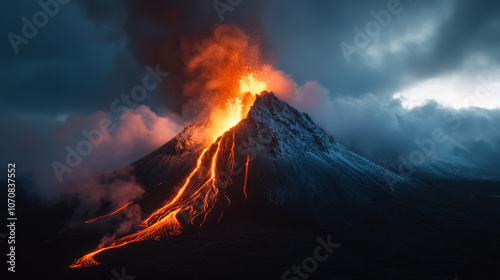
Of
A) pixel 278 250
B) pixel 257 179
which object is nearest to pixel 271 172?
pixel 257 179

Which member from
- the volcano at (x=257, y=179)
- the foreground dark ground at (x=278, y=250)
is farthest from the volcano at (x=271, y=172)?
the foreground dark ground at (x=278, y=250)

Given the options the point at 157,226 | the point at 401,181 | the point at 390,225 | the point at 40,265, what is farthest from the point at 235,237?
the point at 401,181

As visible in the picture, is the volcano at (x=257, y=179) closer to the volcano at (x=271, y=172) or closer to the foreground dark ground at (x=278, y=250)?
the volcano at (x=271, y=172)

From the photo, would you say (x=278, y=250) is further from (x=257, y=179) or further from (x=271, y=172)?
(x=271, y=172)

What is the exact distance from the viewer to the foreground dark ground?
1414 inches

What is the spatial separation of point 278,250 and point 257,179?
88.1 feet

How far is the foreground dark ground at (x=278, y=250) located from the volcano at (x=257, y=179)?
13.2ft

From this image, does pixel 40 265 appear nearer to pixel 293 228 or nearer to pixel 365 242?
pixel 293 228

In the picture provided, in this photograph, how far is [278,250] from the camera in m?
42.9

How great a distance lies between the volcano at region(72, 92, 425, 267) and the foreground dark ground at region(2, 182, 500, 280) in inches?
158

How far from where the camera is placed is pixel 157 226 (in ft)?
170

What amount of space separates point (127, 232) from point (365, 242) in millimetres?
40783

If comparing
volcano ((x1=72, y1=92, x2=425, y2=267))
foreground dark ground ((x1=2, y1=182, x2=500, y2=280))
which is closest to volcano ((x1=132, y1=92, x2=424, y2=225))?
volcano ((x1=72, y1=92, x2=425, y2=267))

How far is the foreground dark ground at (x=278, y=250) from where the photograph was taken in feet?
118
